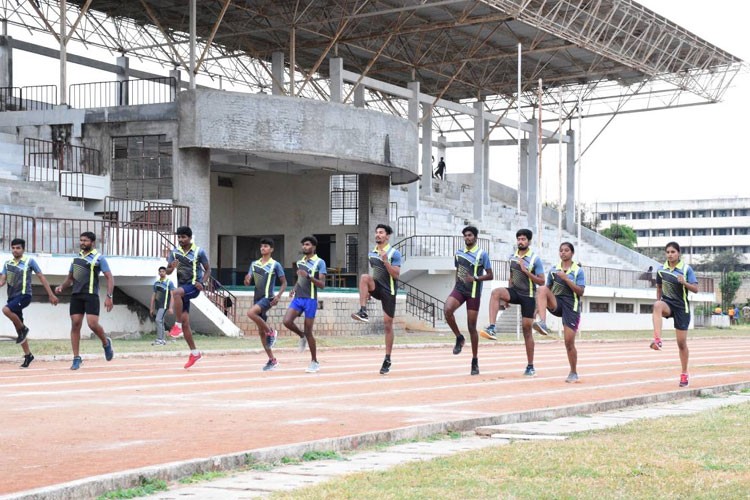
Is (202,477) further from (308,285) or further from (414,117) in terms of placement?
(414,117)

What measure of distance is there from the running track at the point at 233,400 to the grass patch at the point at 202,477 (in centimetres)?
47

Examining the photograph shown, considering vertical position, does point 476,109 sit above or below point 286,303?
above

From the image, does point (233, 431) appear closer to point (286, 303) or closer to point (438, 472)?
point (438, 472)

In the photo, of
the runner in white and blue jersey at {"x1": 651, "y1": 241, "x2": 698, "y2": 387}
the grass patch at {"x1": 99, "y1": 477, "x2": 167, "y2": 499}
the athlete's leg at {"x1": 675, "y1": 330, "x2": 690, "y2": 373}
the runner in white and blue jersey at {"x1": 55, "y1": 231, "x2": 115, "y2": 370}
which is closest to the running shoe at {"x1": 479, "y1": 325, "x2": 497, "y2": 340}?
the runner in white and blue jersey at {"x1": 651, "y1": 241, "x2": 698, "y2": 387}

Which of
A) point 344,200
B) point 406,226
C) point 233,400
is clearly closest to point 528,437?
point 233,400

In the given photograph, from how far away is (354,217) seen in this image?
49.2 metres

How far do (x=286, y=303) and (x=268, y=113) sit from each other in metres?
6.85

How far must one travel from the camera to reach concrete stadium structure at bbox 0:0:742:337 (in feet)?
128

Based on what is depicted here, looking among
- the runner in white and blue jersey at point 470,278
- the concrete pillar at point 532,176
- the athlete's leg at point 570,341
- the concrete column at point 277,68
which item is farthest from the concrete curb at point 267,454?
the concrete pillar at point 532,176

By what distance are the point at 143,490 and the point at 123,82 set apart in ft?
124

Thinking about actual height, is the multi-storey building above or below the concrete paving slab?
above

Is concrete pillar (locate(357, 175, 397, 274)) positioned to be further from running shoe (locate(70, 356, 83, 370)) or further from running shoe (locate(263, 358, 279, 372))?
running shoe (locate(70, 356, 83, 370))

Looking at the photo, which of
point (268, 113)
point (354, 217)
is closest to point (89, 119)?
point (268, 113)

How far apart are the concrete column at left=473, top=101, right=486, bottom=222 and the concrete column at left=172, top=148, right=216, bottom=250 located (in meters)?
23.8
